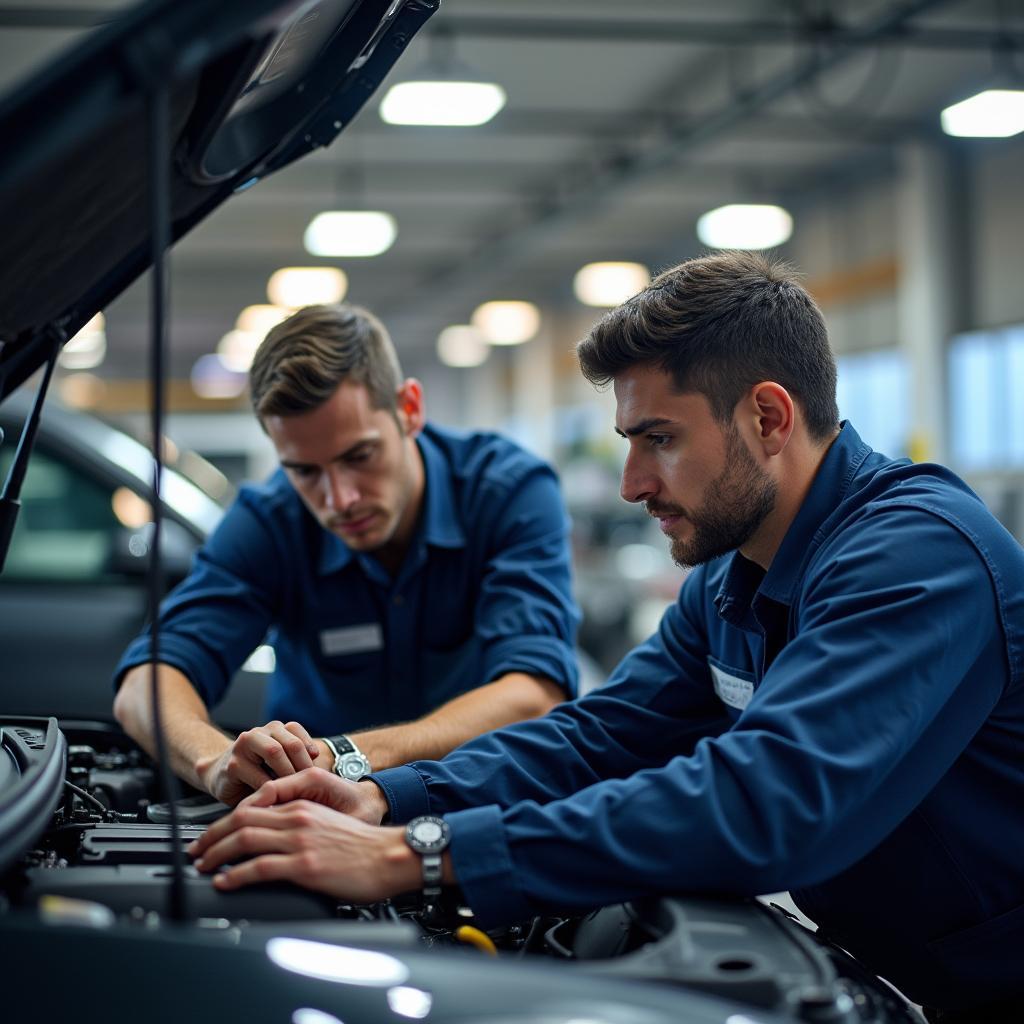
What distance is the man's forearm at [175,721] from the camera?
2.00m

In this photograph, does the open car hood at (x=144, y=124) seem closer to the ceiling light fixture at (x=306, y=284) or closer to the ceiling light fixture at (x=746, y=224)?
the ceiling light fixture at (x=746, y=224)

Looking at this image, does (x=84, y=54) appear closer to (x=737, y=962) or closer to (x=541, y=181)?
(x=737, y=962)

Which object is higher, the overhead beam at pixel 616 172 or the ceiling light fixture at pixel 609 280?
the overhead beam at pixel 616 172

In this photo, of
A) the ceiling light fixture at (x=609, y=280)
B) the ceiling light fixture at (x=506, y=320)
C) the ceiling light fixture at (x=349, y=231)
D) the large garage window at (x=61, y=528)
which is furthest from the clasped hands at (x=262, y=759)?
the ceiling light fixture at (x=506, y=320)

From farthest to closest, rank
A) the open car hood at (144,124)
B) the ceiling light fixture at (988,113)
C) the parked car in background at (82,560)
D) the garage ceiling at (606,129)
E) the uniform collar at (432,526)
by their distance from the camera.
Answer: the garage ceiling at (606,129)
the ceiling light fixture at (988,113)
the parked car in background at (82,560)
the uniform collar at (432,526)
the open car hood at (144,124)

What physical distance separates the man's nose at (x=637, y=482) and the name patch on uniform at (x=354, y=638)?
39.2 inches

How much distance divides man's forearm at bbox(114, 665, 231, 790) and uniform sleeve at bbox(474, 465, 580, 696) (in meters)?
0.51

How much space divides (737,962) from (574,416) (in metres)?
17.0

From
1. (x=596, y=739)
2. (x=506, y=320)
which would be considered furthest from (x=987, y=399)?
(x=596, y=739)

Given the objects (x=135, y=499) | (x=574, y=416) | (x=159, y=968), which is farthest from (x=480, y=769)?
(x=574, y=416)

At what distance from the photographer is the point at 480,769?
1660 millimetres

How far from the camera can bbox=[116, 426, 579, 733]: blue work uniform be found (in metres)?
2.44

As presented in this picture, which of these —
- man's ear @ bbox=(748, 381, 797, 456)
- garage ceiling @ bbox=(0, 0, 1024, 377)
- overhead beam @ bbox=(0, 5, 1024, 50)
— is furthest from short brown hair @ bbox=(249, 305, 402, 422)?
overhead beam @ bbox=(0, 5, 1024, 50)

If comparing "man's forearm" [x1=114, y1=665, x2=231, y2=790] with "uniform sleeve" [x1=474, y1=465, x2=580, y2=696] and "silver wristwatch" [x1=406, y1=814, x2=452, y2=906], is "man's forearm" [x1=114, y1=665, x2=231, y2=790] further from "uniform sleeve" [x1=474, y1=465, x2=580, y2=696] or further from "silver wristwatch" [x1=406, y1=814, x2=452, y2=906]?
"silver wristwatch" [x1=406, y1=814, x2=452, y2=906]
